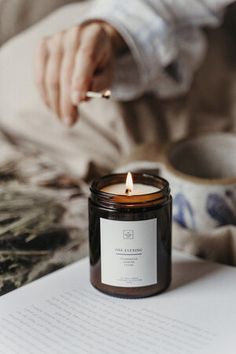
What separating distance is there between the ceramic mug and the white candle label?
103 millimetres

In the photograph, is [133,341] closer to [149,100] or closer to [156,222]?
[156,222]

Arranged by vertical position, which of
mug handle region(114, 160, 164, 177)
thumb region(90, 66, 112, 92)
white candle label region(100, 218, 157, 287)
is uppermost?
thumb region(90, 66, 112, 92)

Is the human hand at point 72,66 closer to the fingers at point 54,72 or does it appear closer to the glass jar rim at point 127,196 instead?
the fingers at point 54,72

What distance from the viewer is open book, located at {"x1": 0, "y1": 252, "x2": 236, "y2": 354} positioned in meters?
0.41

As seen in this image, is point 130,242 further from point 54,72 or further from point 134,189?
point 54,72

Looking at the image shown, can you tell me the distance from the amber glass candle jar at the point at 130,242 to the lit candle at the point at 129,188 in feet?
0.04

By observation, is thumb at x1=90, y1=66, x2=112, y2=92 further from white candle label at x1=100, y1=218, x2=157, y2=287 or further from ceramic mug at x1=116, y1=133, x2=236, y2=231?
white candle label at x1=100, y1=218, x2=157, y2=287

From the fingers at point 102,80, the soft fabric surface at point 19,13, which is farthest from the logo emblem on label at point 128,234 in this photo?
the soft fabric surface at point 19,13

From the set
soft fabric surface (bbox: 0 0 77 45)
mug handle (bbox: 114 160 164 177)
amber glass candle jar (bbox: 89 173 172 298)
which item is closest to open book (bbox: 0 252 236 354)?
amber glass candle jar (bbox: 89 173 172 298)

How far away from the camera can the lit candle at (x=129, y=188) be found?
48 cm

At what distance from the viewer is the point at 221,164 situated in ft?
2.05

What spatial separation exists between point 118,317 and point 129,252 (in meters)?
0.05

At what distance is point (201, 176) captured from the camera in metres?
0.63

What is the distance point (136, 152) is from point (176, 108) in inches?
5.4
